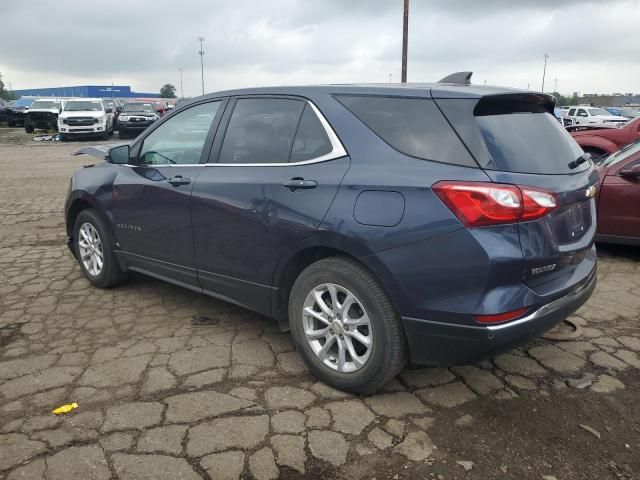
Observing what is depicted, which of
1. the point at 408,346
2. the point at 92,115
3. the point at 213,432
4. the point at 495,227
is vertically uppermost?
the point at 92,115

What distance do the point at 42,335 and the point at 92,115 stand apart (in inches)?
902

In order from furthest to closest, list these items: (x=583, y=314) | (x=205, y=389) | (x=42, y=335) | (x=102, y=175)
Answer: (x=102, y=175), (x=583, y=314), (x=42, y=335), (x=205, y=389)

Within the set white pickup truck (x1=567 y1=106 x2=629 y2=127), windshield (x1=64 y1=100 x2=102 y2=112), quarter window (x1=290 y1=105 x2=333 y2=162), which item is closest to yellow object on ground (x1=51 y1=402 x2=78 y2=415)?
quarter window (x1=290 y1=105 x2=333 y2=162)

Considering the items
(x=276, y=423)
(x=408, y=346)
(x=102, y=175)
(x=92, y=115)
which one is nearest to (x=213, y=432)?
(x=276, y=423)

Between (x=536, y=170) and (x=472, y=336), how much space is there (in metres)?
0.89

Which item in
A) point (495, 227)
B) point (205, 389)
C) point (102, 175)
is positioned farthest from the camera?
point (102, 175)

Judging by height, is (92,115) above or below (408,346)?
above

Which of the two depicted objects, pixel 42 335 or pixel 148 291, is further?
pixel 148 291

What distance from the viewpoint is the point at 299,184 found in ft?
10.1

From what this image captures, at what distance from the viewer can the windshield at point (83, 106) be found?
2503 centimetres

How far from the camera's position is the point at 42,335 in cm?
391

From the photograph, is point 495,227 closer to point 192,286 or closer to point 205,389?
point 205,389

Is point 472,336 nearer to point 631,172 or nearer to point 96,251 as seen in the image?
point 96,251

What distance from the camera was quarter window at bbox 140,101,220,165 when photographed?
3.87 m
